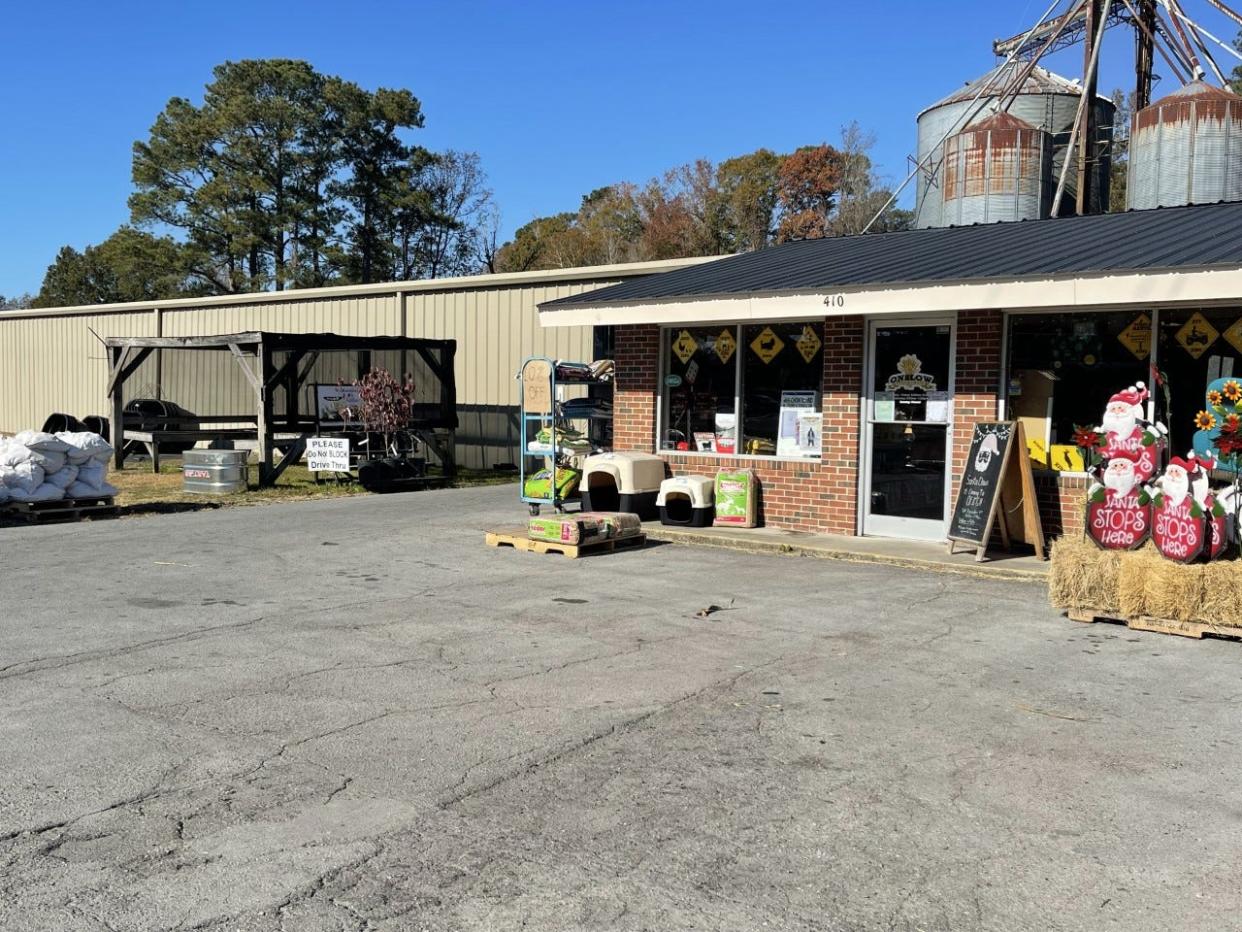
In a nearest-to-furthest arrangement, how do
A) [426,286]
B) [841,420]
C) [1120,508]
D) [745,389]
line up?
[1120,508] < [841,420] < [745,389] < [426,286]

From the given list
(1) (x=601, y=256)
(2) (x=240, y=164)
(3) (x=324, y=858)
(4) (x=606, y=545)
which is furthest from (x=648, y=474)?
(2) (x=240, y=164)

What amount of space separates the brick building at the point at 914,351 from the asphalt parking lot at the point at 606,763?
2.77m

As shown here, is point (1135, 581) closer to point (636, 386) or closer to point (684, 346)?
point (684, 346)

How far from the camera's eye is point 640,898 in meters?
3.61

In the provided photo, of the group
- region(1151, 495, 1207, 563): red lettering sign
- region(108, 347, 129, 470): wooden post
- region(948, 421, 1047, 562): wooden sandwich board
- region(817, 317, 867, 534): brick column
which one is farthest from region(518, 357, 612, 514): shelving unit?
region(108, 347, 129, 470): wooden post

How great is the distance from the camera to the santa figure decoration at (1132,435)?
8219 millimetres

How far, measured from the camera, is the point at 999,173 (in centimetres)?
1750

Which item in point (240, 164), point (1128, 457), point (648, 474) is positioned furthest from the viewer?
point (240, 164)

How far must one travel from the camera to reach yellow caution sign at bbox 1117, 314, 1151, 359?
996 cm

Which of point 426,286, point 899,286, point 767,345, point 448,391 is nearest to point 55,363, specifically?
point 426,286

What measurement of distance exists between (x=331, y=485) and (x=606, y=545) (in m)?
8.79

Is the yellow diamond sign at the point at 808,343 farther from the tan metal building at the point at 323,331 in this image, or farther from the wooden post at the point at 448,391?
the wooden post at the point at 448,391

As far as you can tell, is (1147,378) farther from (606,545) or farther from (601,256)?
(601,256)

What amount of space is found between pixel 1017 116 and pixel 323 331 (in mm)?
16141
